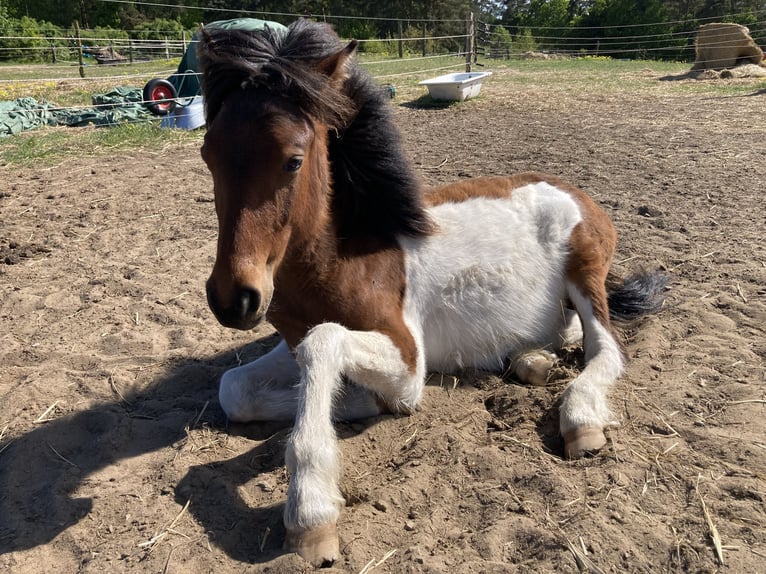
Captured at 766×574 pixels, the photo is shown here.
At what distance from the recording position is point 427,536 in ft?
6.95

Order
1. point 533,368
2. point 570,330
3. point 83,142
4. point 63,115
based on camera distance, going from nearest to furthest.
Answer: point 533,368
point 570,330
point 83,142
point 63,115

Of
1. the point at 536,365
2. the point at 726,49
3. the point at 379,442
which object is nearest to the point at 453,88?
the point at 536,365

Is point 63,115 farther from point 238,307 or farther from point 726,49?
point 726,49

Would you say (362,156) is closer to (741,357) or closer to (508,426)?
(508,426)

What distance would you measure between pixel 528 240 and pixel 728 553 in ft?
6.61

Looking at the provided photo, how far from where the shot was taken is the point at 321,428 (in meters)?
2.24

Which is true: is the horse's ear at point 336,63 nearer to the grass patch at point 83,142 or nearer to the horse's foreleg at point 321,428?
the horse's foreleg at point 321,428

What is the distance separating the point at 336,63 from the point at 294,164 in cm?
57

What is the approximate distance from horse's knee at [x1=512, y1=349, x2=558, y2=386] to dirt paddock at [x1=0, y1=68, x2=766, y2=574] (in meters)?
0.08

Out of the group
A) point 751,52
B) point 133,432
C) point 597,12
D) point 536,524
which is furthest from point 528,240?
point 597,12

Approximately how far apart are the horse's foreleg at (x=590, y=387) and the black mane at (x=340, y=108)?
Result: 1.13 m

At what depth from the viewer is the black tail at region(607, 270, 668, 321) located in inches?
152

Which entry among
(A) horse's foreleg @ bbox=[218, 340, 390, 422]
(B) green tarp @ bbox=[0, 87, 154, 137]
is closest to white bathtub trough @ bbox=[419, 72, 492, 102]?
(B) green tarp @ bbox=[0, 87, 154, 137]

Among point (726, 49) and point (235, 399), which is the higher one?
point (726, 49)
